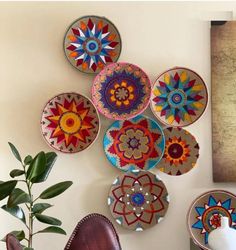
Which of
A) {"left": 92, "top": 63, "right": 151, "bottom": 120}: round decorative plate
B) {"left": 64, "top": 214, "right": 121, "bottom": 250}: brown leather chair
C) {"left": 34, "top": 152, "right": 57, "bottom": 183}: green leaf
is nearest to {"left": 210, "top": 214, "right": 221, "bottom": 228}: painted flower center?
{"left": 64, "top": 214, "right": 121, "bottom": 250}: brown leather chair

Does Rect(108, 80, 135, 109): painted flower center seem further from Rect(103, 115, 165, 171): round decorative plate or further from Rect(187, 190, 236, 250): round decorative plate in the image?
Rect(187, 190, 236, 250): round decorative plate

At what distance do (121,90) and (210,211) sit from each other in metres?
0.84

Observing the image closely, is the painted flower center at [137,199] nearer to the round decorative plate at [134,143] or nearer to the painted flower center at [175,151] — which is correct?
the round decorative plate at [134,143]

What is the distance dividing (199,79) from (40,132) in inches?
37.6

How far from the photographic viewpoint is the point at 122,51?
87.3 inches

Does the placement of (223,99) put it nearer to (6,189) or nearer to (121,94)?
(121,94)

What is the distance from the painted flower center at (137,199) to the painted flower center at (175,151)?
0.95ft

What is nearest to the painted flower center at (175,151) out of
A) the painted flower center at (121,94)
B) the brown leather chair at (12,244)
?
the painted flower center at (121,94)

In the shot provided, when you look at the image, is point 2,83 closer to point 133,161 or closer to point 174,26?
point 133,161

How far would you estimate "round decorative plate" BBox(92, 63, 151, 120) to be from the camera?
84.7 inches

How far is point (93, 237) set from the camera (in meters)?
1.84

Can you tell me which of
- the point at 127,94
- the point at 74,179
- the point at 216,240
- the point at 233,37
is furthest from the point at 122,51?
the point at 216,240

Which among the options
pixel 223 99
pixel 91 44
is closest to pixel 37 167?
pixel 91 44

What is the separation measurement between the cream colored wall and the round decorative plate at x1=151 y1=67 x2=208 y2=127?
6cm
